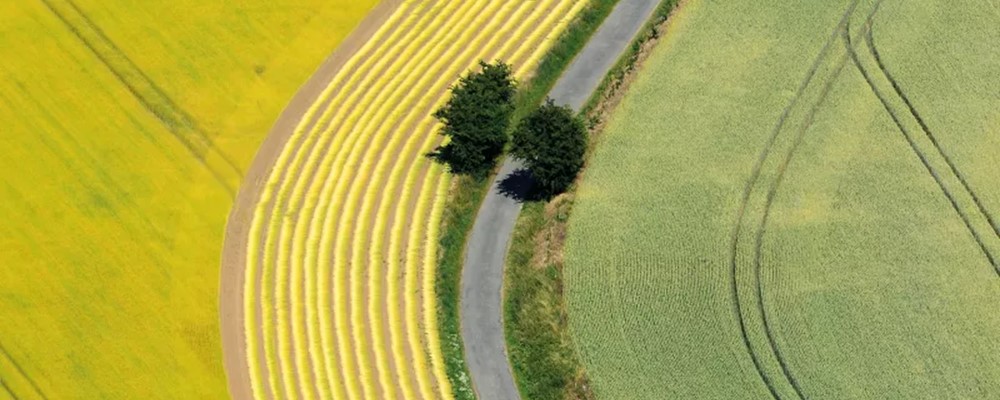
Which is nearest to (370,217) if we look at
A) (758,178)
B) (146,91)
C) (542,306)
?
(542,306)

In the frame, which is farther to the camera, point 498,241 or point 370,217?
point 370,217

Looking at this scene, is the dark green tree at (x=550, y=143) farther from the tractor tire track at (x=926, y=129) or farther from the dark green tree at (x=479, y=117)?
the tractor tire track at (x=926, y=129)

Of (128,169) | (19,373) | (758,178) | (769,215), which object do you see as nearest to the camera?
(19,373)

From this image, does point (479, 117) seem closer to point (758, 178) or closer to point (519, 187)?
point (519, 187)

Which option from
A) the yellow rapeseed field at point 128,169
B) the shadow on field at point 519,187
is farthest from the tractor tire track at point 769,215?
the yellow rapeseed field at point 128,169

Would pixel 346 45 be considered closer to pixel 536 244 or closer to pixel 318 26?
pixel 318 26

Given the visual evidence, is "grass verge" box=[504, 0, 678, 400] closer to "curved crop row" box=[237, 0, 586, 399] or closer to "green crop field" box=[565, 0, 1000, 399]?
"green crop field" box=[565, 0, 1000, 399]
